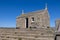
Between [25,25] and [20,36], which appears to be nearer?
[20,36]

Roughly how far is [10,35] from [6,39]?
577 mm

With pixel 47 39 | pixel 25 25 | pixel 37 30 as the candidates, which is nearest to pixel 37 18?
pixel 25 25

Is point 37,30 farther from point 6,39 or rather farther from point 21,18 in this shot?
point 21,18

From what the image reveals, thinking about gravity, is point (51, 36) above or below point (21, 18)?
below

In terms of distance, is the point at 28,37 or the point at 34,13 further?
the point at 34,13

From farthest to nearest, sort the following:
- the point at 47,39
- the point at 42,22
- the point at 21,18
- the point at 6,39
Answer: the point at 21,18
the point at 42,22
the point at 6,39
the point at 47,39

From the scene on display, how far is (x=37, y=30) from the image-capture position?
13344 mm

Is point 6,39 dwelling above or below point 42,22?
below

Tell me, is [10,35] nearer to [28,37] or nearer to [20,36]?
[20,36]

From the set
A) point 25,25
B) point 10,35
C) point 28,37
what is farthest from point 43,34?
point 25,25

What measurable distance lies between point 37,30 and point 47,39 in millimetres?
1781

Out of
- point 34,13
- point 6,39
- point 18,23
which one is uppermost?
point 34,13

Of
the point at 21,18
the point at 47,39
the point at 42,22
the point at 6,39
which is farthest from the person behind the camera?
the point at 21,18

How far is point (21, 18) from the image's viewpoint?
2566 cm
